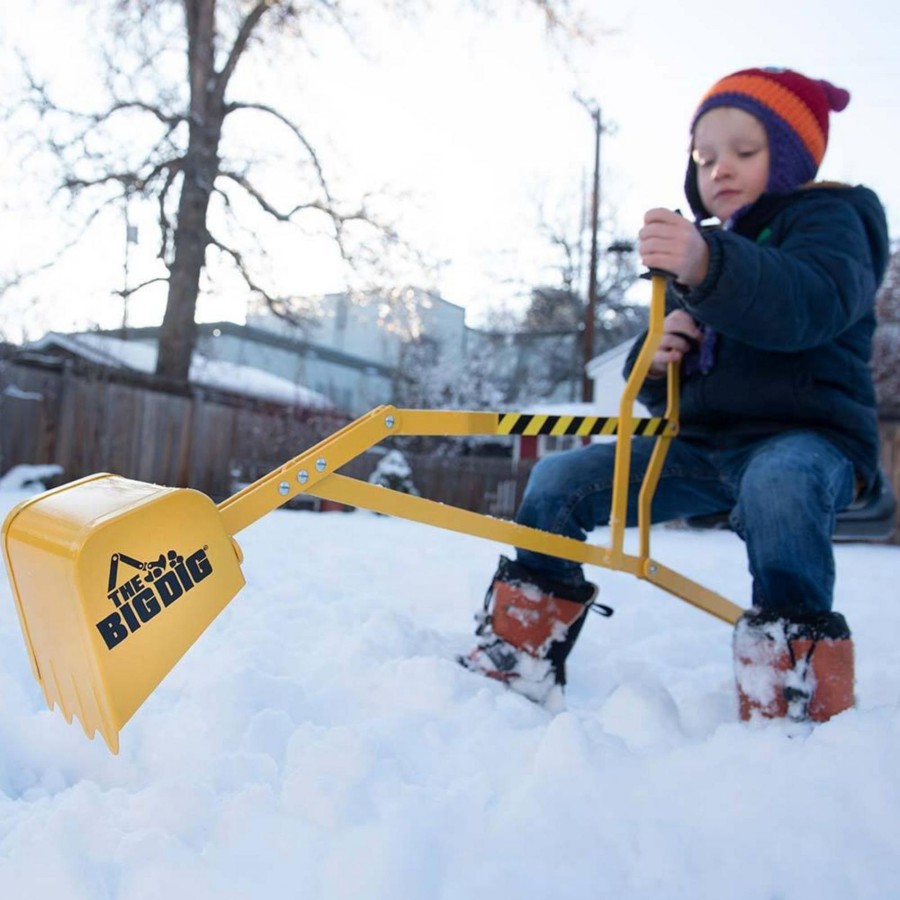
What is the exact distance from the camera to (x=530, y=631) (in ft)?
6.84

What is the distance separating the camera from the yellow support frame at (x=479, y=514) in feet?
4.89

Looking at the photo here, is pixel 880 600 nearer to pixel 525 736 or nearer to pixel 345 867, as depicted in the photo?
pixel 525 736

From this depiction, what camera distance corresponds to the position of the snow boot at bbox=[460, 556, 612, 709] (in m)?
2.05

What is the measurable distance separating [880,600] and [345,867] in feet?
11.6

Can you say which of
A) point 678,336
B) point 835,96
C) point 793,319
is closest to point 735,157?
point 835,96

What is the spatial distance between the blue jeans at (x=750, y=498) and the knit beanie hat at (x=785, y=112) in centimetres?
73

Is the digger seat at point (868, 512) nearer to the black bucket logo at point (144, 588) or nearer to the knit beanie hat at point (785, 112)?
the knit beanie hat at point (785, 112)

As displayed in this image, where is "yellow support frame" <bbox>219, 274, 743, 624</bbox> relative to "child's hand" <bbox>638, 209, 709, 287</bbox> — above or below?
below

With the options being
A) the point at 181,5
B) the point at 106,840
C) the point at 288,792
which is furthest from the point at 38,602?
the point at 181,5

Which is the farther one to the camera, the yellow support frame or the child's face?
the child's face

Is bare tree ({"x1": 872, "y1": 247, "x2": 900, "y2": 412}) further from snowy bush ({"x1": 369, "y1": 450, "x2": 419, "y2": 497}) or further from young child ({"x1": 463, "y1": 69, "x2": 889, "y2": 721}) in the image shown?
young child ({"x1": 463, "y1": 69, "x2": 889, "y2": 721})

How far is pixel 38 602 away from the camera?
1.26m

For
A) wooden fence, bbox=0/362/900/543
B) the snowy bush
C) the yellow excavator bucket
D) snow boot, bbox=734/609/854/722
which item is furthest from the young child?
the snowy bush

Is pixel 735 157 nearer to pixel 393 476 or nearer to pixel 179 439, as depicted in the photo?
pixel 393 476
